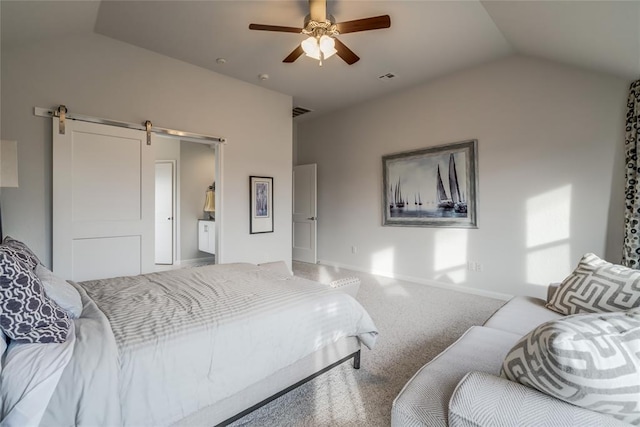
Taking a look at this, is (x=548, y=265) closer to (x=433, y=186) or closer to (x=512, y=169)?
(x=512, y=169)

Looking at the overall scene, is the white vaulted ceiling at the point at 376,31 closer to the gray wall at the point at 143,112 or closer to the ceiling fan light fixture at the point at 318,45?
the gray wall at the point at 143,112

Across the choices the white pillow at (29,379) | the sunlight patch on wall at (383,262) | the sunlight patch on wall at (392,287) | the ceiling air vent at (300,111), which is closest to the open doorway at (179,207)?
the ceiling air vent at (300,111)

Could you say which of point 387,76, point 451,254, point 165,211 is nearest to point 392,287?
point 451,254

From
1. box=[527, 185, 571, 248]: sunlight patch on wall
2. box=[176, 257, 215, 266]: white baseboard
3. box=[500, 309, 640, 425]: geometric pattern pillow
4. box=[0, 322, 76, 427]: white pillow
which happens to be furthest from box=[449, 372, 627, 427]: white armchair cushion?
box=[176, 257, 215, 266]: white baseboard

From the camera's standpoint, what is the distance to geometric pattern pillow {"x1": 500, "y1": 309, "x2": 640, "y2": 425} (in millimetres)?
727

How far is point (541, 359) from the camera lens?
31.6 inches

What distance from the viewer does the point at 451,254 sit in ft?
13.4

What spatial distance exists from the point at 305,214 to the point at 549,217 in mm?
4043

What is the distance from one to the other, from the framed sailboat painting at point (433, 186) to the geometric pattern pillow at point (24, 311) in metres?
4.10

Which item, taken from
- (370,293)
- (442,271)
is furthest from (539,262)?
(370,293)

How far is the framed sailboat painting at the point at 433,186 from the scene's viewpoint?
3881 mm

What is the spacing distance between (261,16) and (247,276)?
7.85 ft

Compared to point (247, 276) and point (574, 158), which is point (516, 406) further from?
point (574, 158)

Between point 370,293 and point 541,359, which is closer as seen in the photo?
point 541,359
